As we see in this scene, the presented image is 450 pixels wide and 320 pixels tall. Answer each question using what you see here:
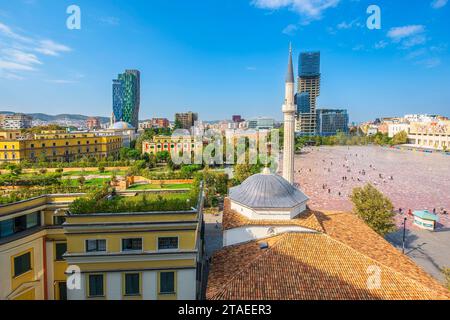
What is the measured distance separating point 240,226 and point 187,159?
123ft

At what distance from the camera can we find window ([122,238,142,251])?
413 inches

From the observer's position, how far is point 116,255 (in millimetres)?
10266

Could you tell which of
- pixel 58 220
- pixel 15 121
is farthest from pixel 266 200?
pixel 15 121

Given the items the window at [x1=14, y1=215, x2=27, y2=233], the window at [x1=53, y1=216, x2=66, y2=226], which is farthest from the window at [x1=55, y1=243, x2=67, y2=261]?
the window at [x1=14, y1=215, x2=27, y2=233]

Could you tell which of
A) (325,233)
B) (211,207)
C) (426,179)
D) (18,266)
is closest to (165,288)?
(18,266)

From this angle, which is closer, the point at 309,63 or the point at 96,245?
the point at 96,245

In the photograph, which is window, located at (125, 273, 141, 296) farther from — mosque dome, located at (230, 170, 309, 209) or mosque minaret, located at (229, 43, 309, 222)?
mosque dome, located at (230, 170, 309, 209)

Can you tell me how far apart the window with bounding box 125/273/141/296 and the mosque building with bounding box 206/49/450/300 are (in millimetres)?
2501

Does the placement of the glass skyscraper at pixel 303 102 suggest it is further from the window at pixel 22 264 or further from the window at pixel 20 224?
the window at pixel 22 264

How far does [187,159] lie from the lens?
50.0 metres

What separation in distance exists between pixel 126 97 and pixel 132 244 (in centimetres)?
12890

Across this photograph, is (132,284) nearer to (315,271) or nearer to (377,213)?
(315,271)

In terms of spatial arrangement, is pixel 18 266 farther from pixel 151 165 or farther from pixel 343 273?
pixel 151 165

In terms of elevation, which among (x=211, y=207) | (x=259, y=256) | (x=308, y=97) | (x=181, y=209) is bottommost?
(x=211, y=207)
